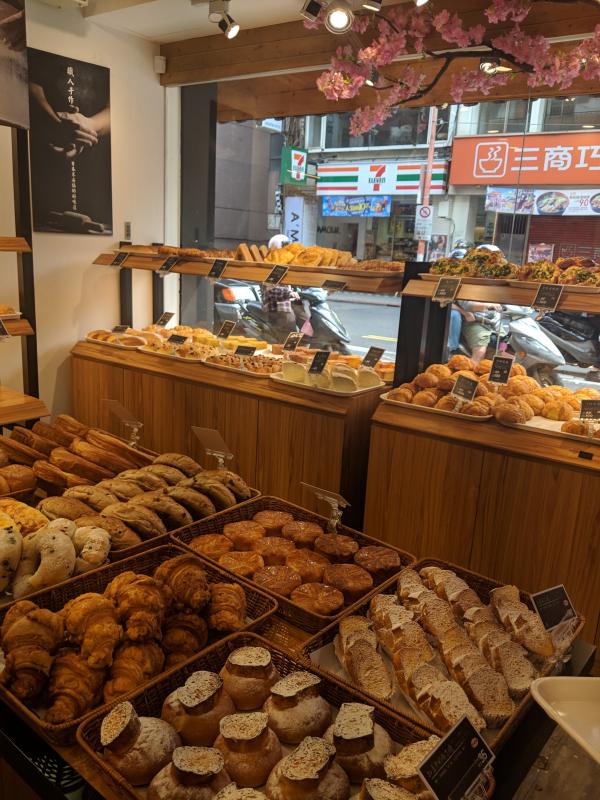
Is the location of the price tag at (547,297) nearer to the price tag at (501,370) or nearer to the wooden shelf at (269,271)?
the price tag at (501,370)

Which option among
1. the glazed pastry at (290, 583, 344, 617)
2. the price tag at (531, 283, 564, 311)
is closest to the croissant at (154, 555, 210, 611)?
the glazed pastry at (290, 583, 344, 617)

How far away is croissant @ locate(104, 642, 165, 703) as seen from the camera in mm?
1206

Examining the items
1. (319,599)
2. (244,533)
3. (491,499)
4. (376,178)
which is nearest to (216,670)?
(319,599)

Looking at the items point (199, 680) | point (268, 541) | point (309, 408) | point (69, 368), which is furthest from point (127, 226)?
point (199, 680)

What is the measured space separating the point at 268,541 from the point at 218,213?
410cm

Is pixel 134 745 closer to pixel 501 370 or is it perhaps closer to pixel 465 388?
pixel 465 388

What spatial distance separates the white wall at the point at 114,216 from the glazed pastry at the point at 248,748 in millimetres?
3737

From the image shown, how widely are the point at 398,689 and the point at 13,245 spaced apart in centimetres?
300

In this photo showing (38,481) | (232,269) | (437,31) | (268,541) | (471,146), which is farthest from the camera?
(471,146)

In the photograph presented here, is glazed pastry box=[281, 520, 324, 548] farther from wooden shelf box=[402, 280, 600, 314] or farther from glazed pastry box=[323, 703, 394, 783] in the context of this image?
wooden shelf box=[402, 280, 600, 314]

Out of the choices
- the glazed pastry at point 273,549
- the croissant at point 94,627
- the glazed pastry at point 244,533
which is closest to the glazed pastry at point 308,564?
the glazed pastry at point 273,549

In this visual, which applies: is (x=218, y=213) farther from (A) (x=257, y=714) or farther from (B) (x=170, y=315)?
(A) (x=257, y=714)

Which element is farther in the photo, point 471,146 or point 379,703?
Result: point 471,146

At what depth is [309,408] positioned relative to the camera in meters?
3.34
